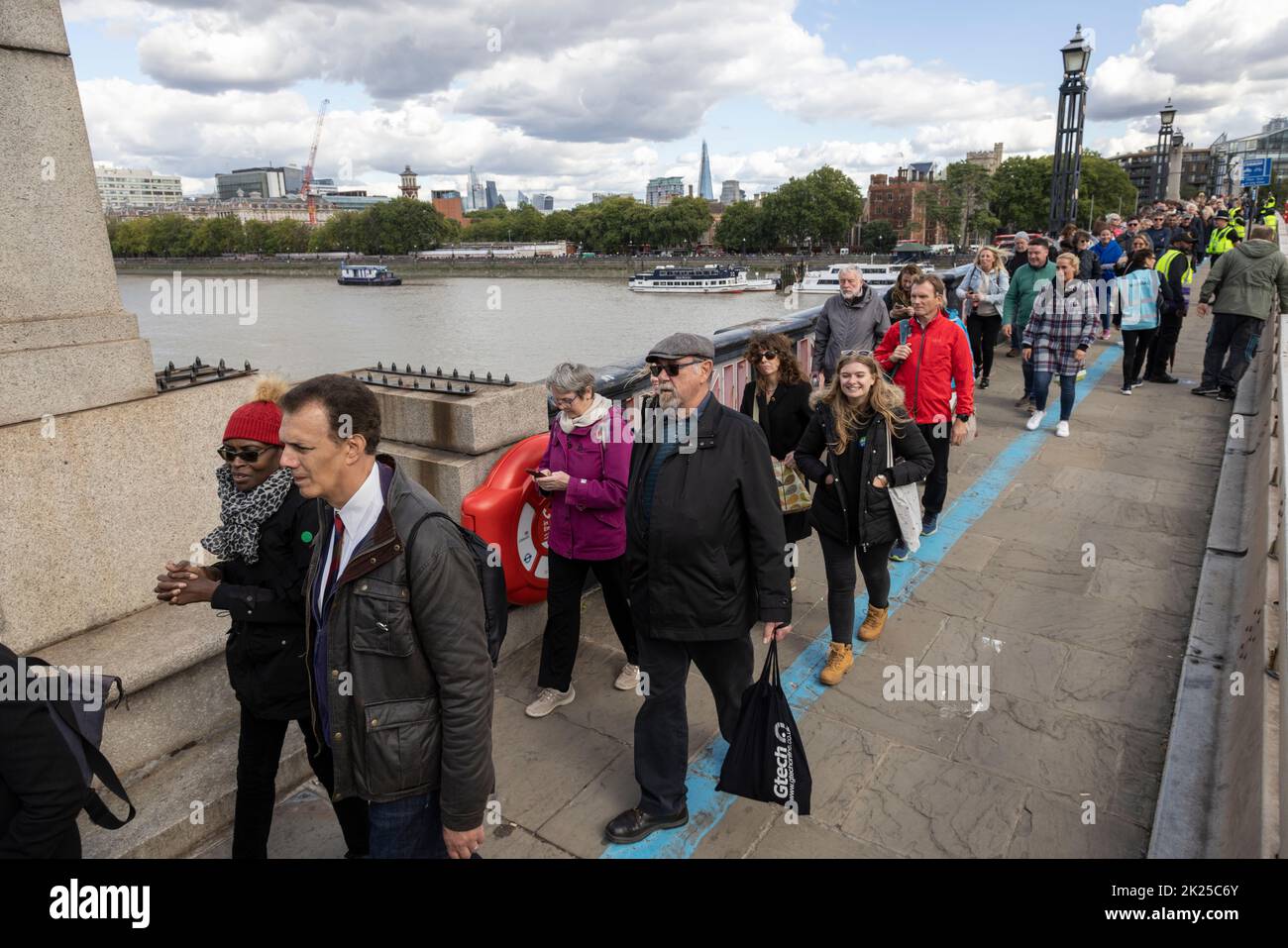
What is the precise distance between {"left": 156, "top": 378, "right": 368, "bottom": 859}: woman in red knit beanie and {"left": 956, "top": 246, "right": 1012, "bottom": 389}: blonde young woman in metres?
8.11

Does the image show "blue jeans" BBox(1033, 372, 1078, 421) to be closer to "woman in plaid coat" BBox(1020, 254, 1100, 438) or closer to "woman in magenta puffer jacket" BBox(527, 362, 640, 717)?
"woman in plaid coat" BBox(1020, 254, 1100, 438)

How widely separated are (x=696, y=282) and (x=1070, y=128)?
1941 inches

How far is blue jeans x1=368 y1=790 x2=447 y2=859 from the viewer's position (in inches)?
83.8

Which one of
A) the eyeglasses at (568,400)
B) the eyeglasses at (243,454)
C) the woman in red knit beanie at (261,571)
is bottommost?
the woman in red knit beanie at (261,571)

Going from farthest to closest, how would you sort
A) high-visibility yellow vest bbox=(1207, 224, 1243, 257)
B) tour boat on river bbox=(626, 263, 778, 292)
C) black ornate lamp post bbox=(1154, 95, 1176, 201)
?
tour boat on river bbox=(626, 263, 778, 292) → black ornate lamp post bbox=(1154, 95, 1176, 201) → high-visibility yellow vest bbox=(1207, 224, 1243, 257)

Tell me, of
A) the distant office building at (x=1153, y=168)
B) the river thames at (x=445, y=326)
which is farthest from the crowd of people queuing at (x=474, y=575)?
the distant office building at (x=1153, y=168)

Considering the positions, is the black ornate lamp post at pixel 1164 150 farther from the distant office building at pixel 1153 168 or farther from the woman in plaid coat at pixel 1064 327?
the distant office building at pixel 1153 168

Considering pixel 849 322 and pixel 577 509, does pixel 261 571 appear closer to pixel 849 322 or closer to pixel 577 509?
pixel 577 509

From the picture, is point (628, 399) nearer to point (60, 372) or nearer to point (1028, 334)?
point (60, 372)

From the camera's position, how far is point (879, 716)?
12.3 feet

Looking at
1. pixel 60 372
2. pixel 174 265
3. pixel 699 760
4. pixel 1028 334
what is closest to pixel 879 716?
pixel 699 760

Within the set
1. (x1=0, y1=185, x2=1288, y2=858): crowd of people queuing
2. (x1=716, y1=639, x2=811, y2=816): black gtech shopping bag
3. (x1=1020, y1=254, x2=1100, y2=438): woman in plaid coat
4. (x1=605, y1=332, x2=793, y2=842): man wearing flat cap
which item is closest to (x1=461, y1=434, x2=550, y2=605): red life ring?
(x1=0, y1=185, x2=1288, y2=858): crowd of people queuing

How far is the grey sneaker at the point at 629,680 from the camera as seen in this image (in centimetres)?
402

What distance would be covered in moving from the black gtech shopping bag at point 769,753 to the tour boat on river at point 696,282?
203 ft
